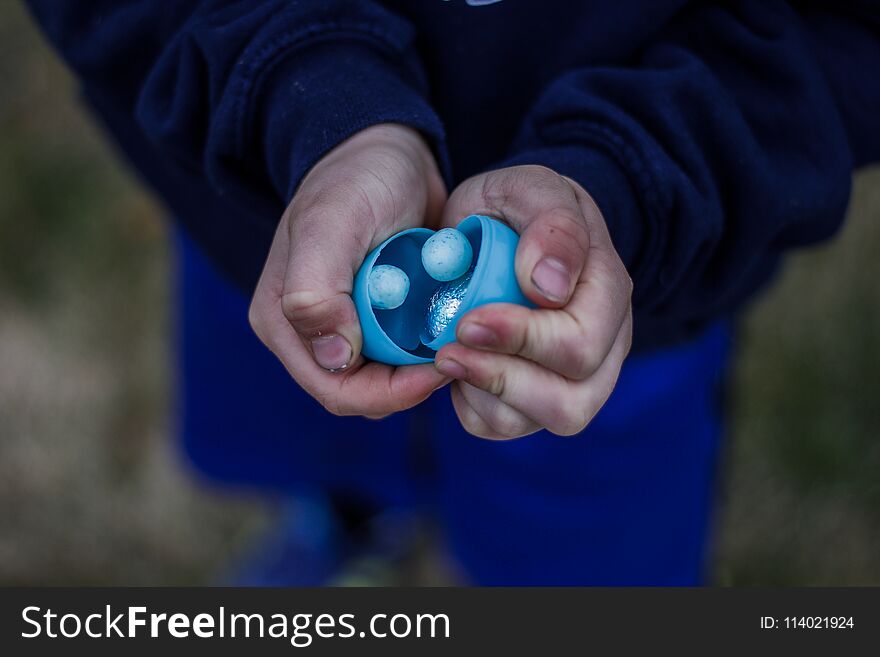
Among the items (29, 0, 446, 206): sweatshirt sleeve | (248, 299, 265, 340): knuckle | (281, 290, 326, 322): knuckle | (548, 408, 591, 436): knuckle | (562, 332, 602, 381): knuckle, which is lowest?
(548, 408, 591, 436): knuckle

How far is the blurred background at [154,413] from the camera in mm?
1486

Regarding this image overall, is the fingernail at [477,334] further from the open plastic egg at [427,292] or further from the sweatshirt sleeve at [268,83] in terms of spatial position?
the sweatshirt sleeve at [268,83]

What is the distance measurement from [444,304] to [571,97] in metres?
0.19

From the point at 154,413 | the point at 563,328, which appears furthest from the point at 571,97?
the point at 154,413

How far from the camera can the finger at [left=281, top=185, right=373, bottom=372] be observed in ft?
1.71

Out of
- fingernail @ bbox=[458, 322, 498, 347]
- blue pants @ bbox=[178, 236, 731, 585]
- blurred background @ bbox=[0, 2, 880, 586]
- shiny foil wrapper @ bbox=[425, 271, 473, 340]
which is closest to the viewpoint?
fingernail @ bbox=[458, 322, 498, 347]

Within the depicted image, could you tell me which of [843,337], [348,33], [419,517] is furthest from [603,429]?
[843,337]

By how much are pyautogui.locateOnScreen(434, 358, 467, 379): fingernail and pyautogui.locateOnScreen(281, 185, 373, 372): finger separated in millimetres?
62

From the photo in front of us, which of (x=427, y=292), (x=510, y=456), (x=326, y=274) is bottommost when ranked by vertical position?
(x=510, y=456)

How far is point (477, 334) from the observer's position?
1.64 feet

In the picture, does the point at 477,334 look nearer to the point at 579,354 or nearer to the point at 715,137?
the point at 579,354

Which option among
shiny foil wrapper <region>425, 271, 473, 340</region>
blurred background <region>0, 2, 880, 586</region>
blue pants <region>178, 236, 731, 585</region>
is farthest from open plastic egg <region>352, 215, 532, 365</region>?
blurred background <region>0, 2, 880, 586</region>

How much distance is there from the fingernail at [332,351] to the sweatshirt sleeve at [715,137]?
0.67 feet

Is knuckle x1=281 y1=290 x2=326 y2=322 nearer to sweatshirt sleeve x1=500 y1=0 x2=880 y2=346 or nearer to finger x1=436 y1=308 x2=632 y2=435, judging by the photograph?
finger x1=436 y1=308 x2=632 y2=435
